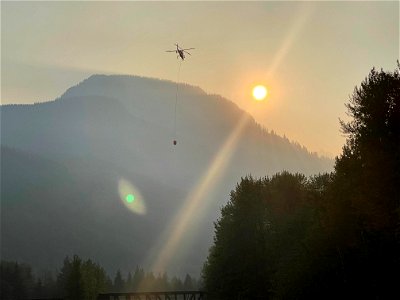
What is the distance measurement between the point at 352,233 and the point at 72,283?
77.5 meters

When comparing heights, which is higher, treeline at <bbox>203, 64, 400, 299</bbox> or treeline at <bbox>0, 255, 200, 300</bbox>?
treeline at <bbox>0, 255, 200, 300</bbox>

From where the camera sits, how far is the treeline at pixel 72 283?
102 metres

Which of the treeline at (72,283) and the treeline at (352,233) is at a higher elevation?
the treeline at (72,283)

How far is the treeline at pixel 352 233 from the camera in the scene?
3225cm

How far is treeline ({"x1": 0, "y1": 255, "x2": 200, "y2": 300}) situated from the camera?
3999 inches

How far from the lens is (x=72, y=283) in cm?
10112

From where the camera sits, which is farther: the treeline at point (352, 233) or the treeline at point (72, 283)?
the treeline at point (72, 283)

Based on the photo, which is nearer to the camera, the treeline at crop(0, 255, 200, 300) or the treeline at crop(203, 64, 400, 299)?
the treeline at crop(203, 64, 400, 299)

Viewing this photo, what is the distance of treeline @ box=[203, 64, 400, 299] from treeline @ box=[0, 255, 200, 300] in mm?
53980

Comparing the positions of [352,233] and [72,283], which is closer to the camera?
[352,233]

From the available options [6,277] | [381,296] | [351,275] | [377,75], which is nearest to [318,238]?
[351,275]

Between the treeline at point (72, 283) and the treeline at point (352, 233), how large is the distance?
177 feet

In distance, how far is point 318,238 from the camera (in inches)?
1636

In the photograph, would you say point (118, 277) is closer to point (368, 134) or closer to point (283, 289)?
point (283, 289)
